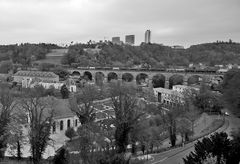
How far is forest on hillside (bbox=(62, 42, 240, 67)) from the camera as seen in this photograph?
4153 inches

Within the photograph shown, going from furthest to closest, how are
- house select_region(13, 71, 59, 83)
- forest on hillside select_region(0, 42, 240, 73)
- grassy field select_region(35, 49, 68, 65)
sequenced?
grassy field select_region(35, 49, 68, 65)
forest on hillside select_region(0, 42, 240, 73)
house select_region(13, 71, 59, 83)

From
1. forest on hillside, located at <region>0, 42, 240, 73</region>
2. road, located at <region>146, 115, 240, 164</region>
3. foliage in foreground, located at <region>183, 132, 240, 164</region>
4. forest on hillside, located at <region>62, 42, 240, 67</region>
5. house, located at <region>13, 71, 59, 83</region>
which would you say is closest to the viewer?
foliage in foreground, located at <region>183, 132, 240, 164</region>

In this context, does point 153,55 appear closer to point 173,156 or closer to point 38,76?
point 38,76

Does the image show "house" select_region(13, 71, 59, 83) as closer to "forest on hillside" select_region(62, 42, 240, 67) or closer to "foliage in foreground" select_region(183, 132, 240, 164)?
"forest on hillside" select_region(62, 42, 240, 67)

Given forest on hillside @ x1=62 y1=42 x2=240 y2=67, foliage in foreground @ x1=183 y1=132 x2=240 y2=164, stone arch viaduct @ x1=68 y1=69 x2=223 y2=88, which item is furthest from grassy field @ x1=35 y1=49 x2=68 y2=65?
foliage in foreground @ x1=183 y1=132 x2=240 y2=164

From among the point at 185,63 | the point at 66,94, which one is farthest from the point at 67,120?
the point at 185,63

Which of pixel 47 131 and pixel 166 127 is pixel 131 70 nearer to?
pixel 166 127

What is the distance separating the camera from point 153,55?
13738 cm

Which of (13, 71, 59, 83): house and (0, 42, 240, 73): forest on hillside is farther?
(0, 42, 240, 73): forest on hillside

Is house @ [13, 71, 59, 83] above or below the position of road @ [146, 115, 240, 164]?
above

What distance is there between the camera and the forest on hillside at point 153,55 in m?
105

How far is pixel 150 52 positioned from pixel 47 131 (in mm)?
124581

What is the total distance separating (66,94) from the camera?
1709 inches

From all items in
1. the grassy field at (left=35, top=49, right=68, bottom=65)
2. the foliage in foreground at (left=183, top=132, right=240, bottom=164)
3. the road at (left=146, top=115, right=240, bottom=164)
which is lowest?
the road at (left=146, top=115, right=240, bottom=164)
